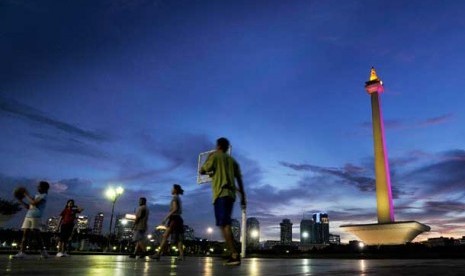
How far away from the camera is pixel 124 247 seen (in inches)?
1909

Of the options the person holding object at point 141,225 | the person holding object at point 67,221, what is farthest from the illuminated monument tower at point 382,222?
the person holding object at point 67,221

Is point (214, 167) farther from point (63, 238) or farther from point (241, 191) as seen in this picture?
point (63, 238)

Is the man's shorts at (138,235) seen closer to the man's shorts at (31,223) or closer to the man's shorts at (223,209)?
the man's shorts at (31,223)

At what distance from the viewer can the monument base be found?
58.3 metres

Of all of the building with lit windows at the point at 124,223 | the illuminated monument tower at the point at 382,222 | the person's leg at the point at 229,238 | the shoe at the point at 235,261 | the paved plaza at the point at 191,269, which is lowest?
the paved plaza at the point at 191,269

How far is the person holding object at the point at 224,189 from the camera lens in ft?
19.3

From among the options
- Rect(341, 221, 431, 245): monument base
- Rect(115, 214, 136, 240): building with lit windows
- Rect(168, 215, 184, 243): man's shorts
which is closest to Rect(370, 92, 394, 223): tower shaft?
Rect(341, 221, 431, 245): monument base

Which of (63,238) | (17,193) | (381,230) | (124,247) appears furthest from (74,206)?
(381,230)

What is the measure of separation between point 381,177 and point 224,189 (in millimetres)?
61722

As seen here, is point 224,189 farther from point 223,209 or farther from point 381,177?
point 381,177

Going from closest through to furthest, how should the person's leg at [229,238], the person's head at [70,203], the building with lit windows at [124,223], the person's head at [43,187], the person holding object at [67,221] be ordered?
the person's leg at [229,238] < the person's head at [43,187] < the person holding object at [67,221] < the person's head at [70,203] < the building with lit windows at [124,223]

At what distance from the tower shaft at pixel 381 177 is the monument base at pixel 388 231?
174 cm

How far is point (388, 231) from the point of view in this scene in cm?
6028

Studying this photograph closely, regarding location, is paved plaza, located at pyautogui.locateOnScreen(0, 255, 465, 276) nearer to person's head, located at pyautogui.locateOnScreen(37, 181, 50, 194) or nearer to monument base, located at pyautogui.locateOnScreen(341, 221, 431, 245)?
person's head, located at pyautogui.locateOnScreen(37, 181, 50, 194)
